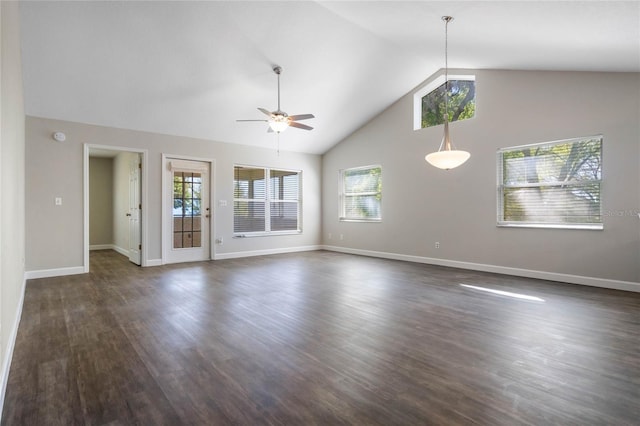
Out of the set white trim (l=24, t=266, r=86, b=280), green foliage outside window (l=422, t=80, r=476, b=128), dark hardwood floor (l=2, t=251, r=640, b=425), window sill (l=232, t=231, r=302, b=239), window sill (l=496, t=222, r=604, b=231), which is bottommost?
dark hardwood floor (l=2, t=251, r=640, b=425)

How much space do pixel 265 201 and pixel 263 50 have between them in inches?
152

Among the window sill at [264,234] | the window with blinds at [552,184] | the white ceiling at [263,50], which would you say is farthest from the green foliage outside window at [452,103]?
the window sill at [264,234]

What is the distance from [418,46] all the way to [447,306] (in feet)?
12.9

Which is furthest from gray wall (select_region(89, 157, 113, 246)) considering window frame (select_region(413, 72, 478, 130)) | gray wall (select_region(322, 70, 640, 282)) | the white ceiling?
window frame (select_region(413, 72, 478, 130))

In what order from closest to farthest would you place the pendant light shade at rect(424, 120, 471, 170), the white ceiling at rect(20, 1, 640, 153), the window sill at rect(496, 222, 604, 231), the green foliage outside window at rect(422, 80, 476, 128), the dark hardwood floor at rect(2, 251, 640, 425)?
the dark hardwood floor at rect(2, 251, 640, 425)
the white ceiling at rect(20, 1, 640, 153)
the pendant light shade at rect(424, 120, 471, 170)
the window sill at rect(496, 222, 604, 231)
the green foliage outside window at rect(422, 80, 476, 128)

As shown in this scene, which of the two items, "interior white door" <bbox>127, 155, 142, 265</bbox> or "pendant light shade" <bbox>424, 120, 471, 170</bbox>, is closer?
"pendant light shade" <bbox>424, 120, 471, 170</bbox>

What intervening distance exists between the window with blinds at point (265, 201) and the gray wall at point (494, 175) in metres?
1.53

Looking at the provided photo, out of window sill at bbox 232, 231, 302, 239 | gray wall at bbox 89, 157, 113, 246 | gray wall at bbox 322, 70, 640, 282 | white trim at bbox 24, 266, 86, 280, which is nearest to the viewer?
gray wall at bbox 322, 70, 640, 282

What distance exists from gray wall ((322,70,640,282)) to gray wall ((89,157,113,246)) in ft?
21.0

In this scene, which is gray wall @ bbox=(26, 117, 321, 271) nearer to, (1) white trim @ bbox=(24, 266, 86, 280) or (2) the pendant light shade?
(1) white trim @ bbox=(24, 266, 86, 280)

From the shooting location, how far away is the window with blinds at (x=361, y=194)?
754cm

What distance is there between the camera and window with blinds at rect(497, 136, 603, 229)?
183 inches

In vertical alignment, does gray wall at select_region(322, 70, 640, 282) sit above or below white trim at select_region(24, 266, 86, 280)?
above

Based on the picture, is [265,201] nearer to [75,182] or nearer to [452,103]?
[75,182]
